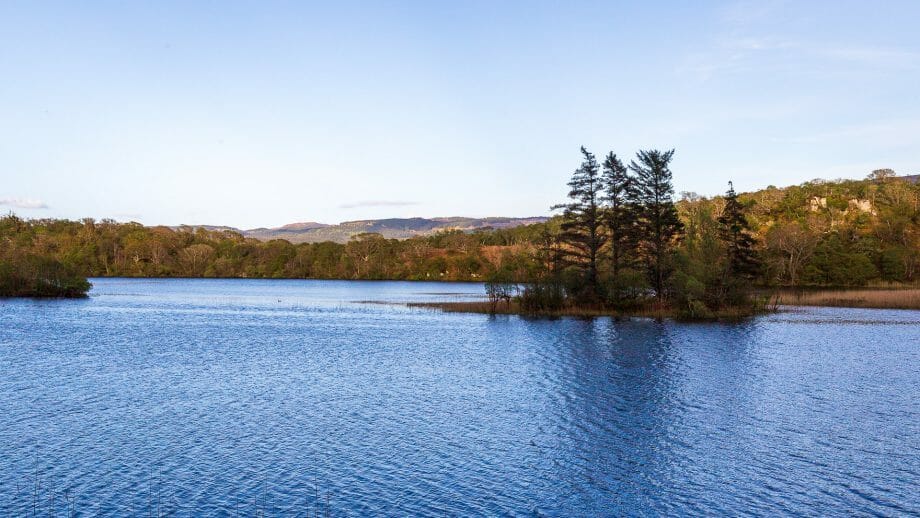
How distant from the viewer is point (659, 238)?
83.3 meters

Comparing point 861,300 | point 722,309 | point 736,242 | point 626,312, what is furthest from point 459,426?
point 861,300

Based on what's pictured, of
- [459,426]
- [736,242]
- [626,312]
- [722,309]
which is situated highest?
[736,242]

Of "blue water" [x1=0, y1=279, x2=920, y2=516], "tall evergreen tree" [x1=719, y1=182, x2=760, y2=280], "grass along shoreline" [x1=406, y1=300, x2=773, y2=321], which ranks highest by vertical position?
"tall evergreen tree" [x1=719, y1=182, x2=760, y2=280]

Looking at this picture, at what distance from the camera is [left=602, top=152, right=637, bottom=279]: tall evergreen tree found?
275ft

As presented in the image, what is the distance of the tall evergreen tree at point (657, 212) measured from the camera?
83688mm

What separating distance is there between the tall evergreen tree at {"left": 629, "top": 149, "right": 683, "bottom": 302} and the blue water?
25455 millimetres

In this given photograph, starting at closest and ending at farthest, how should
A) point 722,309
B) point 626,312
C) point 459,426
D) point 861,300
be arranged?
point 459,426, point 722,309, point 626,312, point 861,300

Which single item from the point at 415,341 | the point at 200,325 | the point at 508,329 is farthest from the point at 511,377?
the point at 200,325

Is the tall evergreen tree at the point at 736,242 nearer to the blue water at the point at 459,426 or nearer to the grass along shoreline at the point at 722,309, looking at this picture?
the grass along shoreline at the point at 722,309

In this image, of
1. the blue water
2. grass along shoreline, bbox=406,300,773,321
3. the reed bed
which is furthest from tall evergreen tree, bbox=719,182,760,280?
the blue water

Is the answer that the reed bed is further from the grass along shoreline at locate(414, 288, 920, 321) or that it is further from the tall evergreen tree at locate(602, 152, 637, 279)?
the tall evergreen tree at locate(602, 152, 637, 279)

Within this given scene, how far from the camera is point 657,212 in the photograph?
8350 centimetres

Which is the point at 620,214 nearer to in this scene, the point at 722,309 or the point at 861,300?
the point at 722,309

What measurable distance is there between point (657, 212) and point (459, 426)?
60.5 metres
